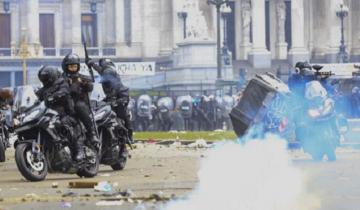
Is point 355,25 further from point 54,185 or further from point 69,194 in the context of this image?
point 69,194

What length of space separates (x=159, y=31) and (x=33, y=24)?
26.8 ft

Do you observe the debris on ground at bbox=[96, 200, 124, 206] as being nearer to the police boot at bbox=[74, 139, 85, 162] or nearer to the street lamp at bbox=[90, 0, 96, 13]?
the police boot at bbox=[74, 139, 85, 162]

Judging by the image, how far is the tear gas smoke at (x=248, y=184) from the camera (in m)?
12.7

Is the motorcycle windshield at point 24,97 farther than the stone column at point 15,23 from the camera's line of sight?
No

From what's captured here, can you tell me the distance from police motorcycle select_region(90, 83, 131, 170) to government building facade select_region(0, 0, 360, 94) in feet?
179

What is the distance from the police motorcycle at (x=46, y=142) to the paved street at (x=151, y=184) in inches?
8.6

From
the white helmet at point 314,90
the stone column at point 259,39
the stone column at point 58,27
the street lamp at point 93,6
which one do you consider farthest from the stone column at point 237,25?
the white helmet at point 314,90

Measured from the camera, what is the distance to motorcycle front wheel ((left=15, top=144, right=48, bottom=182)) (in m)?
18.9

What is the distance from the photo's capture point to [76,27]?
8488 centimetres

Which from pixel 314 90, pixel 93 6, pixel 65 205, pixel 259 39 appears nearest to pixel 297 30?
pixel 259 39

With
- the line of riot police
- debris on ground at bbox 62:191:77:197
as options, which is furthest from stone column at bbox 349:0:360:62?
debris on ground at bbox 62:191:77:197

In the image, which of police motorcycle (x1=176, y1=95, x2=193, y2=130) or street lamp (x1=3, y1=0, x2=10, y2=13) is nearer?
police motorcycle (x1=176, y1=95, x2=193, y2=130)

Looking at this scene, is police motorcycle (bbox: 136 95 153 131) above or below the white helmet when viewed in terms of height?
below

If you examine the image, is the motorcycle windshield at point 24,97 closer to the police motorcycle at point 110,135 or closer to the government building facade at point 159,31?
the police motorcycle at point 110,135
